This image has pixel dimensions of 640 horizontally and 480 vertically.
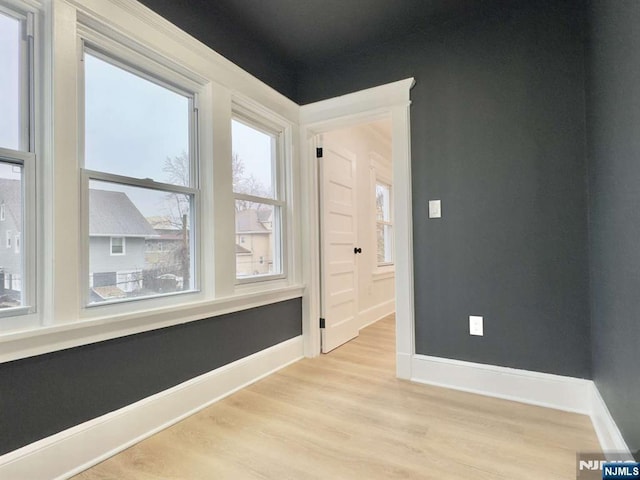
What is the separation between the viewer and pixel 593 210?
76.5 inches

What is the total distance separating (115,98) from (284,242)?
5.32ft

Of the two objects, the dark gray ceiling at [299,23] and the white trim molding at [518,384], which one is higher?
the dark gray ceiling at [299,23]

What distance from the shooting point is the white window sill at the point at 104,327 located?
137 centimetres

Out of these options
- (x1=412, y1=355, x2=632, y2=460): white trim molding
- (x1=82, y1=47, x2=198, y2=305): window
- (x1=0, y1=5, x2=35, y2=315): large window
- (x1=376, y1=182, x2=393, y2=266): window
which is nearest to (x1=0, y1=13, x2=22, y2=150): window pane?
(x1=0, y1=5, x2=35, y2=315): large window

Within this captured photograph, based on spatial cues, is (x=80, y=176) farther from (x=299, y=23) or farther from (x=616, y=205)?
(x=616, y=205)

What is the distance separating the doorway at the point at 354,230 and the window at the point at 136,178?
→ 1.37 meters

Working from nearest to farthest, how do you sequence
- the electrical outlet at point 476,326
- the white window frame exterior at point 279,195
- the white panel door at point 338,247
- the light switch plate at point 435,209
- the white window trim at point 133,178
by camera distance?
1. the white window trim at point 133,178
2. the electrical outlet at point 476,326
3. the light switch plate at point 435,209
4. the white window frame exterior at point 279,195
5. the white panel door at point 338,247

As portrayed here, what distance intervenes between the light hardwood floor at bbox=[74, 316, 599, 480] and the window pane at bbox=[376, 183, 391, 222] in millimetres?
3119

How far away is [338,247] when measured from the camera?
11.6 feet

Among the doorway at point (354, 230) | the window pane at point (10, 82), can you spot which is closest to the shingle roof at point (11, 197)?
the window pane at point (10, 82)

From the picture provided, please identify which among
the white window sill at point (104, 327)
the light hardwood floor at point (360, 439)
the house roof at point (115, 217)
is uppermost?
the house roof at point (115, 217)

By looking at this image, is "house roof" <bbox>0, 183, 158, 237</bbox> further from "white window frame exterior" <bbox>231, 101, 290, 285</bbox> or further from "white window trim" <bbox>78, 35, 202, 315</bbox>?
"white window frame exterior" <bbox>231, 101, 290, 285</bbox>

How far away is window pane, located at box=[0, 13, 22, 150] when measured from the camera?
1.43 metres

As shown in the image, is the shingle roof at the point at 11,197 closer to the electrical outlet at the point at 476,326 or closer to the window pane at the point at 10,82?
the window pane at the point at 10,82
